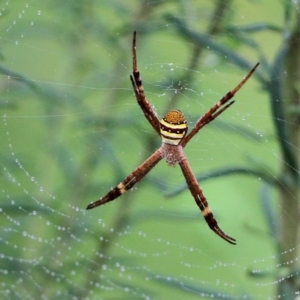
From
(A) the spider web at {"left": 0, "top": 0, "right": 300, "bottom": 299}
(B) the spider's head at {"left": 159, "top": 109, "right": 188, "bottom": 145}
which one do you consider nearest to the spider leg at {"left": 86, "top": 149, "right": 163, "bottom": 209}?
(A) the spider web at {"left": 0, "top": 0, "right": 300, "bottom": 299}

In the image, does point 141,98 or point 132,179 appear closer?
Result: point 141,98

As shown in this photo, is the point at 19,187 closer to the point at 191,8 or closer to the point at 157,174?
the point at 157,174

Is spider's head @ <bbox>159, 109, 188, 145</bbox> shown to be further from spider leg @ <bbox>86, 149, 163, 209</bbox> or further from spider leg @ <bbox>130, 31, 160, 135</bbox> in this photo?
spider leg @ <bbox>86, 149, 163, 209</bbox>

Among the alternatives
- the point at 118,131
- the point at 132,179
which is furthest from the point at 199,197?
the point at 118,131

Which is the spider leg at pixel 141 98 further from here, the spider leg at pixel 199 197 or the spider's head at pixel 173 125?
the spider leg at pixel 199 197

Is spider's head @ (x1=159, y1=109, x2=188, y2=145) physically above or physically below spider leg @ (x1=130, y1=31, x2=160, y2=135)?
below

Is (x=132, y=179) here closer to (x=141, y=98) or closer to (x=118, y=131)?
(x=118, y=131)
